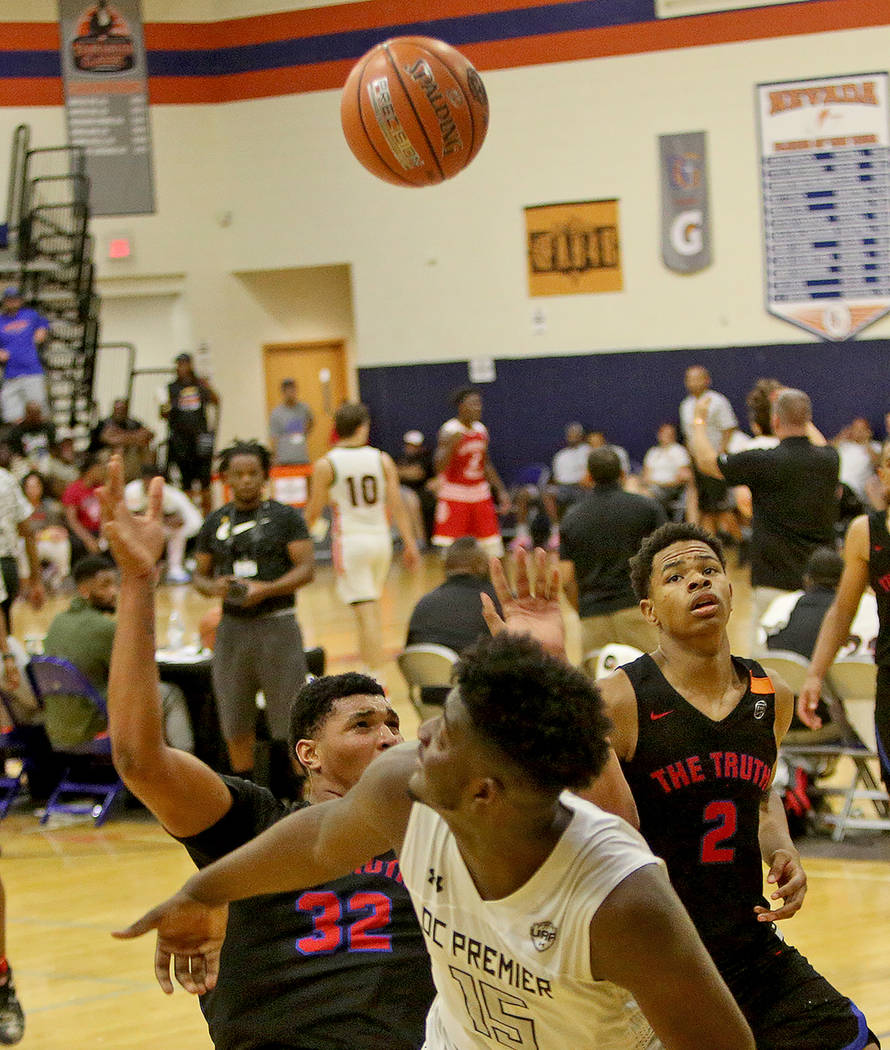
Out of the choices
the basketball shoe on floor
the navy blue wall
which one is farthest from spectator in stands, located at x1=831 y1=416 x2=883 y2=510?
the basketball shoe on floor

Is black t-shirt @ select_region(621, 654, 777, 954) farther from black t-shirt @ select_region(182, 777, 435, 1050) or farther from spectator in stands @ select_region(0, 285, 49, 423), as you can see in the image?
spectator in stands @ select_region(0, 285, 49, 423)

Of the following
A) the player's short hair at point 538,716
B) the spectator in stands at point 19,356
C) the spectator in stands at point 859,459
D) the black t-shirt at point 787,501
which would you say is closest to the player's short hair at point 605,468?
the black t-shirt at point 787,501

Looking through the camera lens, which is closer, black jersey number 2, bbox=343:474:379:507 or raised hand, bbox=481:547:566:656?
raised hand, bbox=481:547:566:656

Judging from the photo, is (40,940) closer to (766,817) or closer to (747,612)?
(766,817)

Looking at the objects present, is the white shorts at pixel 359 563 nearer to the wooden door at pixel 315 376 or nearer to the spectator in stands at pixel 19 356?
the spectator in stands at pixel 19 356

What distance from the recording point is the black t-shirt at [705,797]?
9.86ft

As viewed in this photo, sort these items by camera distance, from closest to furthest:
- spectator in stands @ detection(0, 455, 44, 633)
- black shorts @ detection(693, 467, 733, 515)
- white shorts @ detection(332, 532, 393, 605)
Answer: spectator in stands @ detection(0, 455, 44, 633)
white shorts @ detection(332, 532, 393, 605)
black shorts @ detection(693, 467, 733, 515)

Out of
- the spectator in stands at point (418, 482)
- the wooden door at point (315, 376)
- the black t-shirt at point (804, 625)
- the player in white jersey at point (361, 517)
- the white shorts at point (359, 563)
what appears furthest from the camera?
the wooden door at point (315, 376)

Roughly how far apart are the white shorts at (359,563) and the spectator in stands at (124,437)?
7.54 metres

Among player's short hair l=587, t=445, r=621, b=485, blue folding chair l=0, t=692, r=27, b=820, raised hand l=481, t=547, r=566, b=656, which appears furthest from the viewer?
blue folding chair l=0, t=692, r=27, b=820

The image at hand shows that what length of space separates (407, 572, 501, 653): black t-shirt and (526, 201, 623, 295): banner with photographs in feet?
35.0

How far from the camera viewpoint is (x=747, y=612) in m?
11.8

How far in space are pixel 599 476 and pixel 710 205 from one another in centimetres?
1021

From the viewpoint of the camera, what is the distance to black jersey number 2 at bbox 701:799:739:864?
9.94 feet
